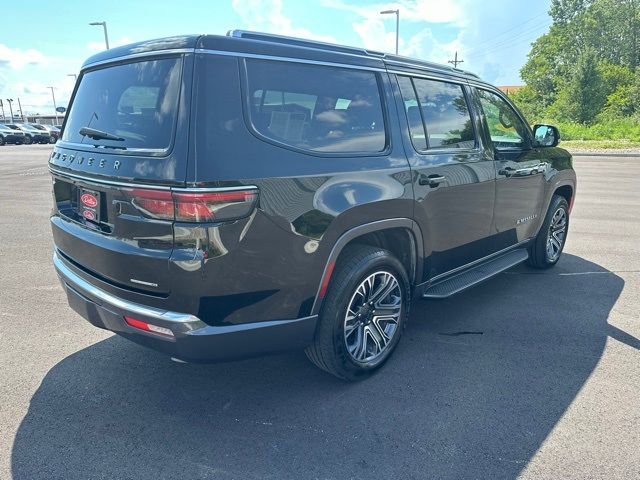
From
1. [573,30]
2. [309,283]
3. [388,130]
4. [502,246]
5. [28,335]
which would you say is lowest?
[28,335]

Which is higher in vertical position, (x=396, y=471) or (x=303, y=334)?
(x=303, y=334)

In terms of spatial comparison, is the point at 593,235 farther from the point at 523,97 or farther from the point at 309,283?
the point at 523,97

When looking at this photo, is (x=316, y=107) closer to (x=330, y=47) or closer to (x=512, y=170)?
(x=330, y=47)

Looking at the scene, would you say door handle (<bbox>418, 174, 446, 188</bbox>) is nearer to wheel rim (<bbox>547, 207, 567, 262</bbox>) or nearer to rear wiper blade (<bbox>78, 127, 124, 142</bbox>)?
→ rear wiper blade (<bbox>78, 127, 124, 142</bbox>)

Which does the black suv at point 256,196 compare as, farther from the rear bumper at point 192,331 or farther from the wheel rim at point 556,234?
the wheel rim at point 556,234

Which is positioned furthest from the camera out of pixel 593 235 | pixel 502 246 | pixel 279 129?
pixel 593 235

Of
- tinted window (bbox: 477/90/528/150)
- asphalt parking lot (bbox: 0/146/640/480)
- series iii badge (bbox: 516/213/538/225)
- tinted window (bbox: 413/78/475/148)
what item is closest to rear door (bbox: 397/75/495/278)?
tinted window (bbox: 413/78/475/148)

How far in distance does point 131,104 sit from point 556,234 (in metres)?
4.67

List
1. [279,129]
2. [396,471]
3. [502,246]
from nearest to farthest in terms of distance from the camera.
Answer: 1. [396,471]
2. [279,129]
3. [502,246]

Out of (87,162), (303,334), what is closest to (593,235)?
(303,334)

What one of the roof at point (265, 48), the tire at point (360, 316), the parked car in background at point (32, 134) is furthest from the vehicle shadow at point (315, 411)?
the parked car in background at point (32, 134)

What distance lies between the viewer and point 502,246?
444 centimetres

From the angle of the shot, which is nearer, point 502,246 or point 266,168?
point 266,168

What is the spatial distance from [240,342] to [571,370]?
226 cm
